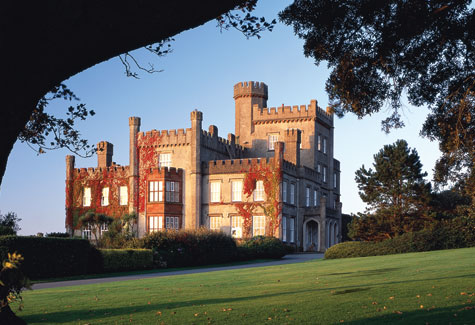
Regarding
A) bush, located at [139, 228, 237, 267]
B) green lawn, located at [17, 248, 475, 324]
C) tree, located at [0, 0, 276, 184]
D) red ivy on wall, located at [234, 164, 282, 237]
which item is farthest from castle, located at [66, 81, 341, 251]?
tree, located at [0, 0, 276, 184]

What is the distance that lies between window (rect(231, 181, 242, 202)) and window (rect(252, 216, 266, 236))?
205 centimetres

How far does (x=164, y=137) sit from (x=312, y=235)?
50.8ft

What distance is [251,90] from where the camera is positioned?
180 feet

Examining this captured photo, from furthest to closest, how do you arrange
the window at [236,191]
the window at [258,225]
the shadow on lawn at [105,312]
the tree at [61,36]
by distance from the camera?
the window at [236,191], the window at [258,225], the shadow on lawn at [105,312], the tree at [61,36]

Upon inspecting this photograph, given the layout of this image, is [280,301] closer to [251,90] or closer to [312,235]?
[312,235]

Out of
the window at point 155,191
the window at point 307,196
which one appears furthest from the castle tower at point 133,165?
the window at point 307,196

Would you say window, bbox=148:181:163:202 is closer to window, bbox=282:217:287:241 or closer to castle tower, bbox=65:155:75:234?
castle tower, bbox=65:155:75:234

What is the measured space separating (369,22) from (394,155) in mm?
35844

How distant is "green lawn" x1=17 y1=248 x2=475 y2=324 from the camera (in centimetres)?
953

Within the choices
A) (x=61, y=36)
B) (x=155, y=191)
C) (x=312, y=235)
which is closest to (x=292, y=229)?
(x=312, y=235)

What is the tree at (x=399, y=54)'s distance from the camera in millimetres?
11055

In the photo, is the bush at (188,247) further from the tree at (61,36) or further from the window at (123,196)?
the tree at (61,36)

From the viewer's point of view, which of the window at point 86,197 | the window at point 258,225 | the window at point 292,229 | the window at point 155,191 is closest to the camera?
the window at point 258,225

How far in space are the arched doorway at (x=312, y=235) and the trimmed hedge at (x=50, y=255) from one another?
25.7 m
